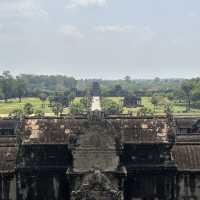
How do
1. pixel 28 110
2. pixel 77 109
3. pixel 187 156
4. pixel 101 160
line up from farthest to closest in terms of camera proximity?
pixel 77 109
pixel 28 110
pixel 187 156
pixel 101 160

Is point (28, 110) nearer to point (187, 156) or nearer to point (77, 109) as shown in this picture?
point (77, 109)

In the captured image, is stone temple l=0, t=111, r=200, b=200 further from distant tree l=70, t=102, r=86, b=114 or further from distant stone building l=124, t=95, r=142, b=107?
distant stone building l=124, t=95, r=142, b=107

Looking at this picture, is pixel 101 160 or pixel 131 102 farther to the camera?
pixel 131 102

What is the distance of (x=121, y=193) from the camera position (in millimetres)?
Answer: 40125

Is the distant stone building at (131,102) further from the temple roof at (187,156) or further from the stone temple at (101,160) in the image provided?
the stone temple at (101,160)

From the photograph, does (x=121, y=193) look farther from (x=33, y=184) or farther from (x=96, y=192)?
(x=33, y=184)

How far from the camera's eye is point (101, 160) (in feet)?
138

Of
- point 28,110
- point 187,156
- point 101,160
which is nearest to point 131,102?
point 28,110

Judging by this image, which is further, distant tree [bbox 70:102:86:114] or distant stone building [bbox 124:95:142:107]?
distant stone building [bbox 124:95:142:107]

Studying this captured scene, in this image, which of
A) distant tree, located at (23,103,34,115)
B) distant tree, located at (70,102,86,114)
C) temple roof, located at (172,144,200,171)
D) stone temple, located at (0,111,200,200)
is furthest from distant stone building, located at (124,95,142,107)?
stone temple, located at (0,111,200,200)

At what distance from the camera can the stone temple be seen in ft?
139

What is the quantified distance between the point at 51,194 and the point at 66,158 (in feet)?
10.8

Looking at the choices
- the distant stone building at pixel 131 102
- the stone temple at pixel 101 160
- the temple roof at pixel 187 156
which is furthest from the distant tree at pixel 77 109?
the stone temple at pixel 101 160

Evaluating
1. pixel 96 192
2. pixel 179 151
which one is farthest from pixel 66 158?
pixel 179 151
